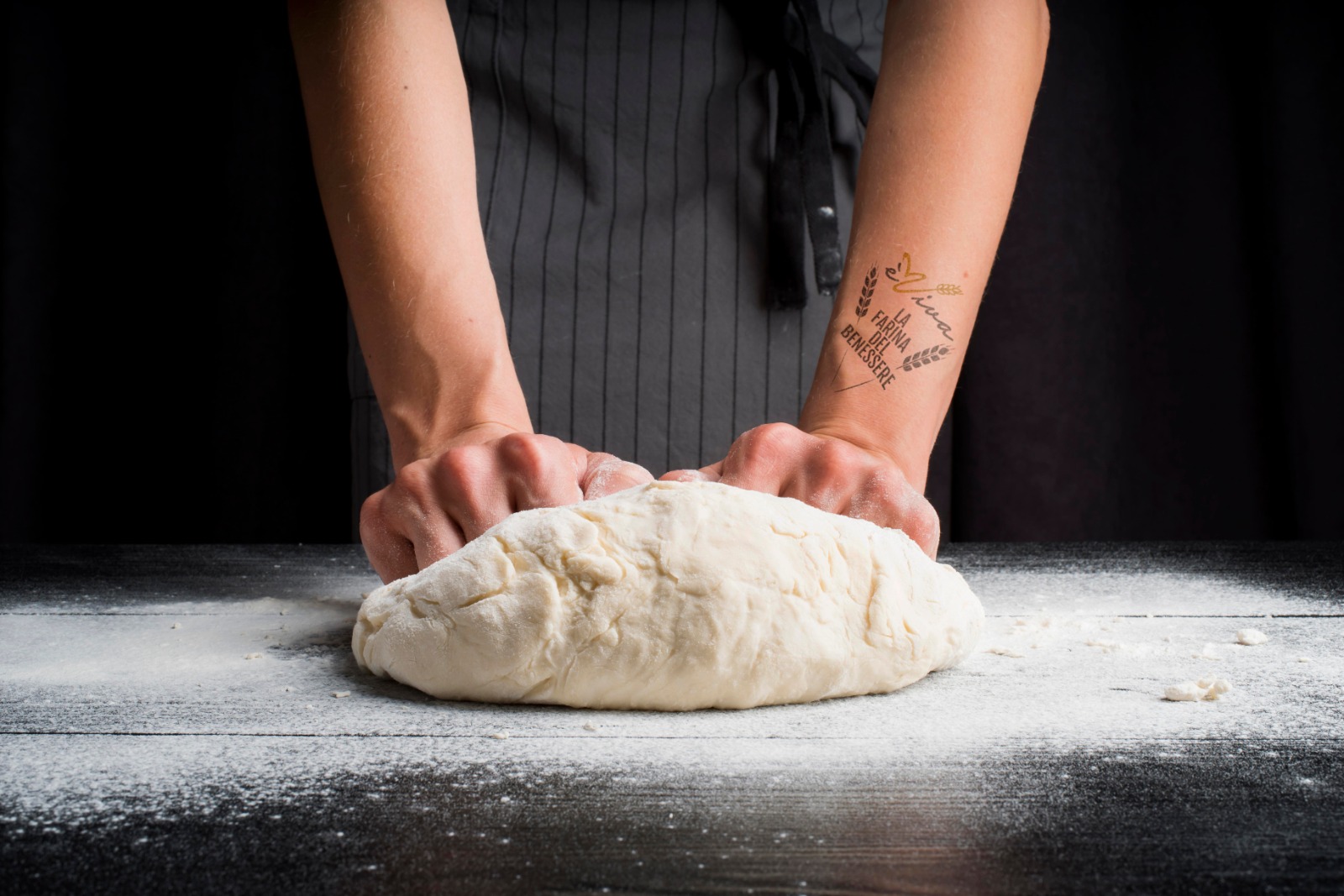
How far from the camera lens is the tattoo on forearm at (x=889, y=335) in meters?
1.07

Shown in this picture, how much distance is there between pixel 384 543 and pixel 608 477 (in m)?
0.22

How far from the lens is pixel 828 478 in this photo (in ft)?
2.94

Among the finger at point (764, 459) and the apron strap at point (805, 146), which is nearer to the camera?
the finger at point (764, 459)

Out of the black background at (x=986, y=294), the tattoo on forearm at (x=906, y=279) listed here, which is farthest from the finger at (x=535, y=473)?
the black background at (x=986, y=294)

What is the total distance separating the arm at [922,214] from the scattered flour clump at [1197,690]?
0.40 m

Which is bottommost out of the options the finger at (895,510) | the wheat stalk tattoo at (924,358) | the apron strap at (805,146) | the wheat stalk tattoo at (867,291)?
the finger at (895,510)

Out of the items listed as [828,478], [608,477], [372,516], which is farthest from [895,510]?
[372,516]

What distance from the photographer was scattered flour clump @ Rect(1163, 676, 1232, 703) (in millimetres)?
625

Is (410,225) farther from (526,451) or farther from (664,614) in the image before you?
(664,614)

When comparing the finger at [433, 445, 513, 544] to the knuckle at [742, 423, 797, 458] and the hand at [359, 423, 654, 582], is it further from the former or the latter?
the knuckle at [742, 423, 797, 458]

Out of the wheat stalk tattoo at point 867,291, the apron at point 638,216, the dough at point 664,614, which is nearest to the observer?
the dough at point 664,614

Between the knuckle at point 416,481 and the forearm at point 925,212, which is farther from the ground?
the forearm at point 925,212

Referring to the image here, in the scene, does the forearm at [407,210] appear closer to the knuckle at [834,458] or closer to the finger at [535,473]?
the finger at [535,473]

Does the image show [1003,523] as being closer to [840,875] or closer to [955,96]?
[955,96]
